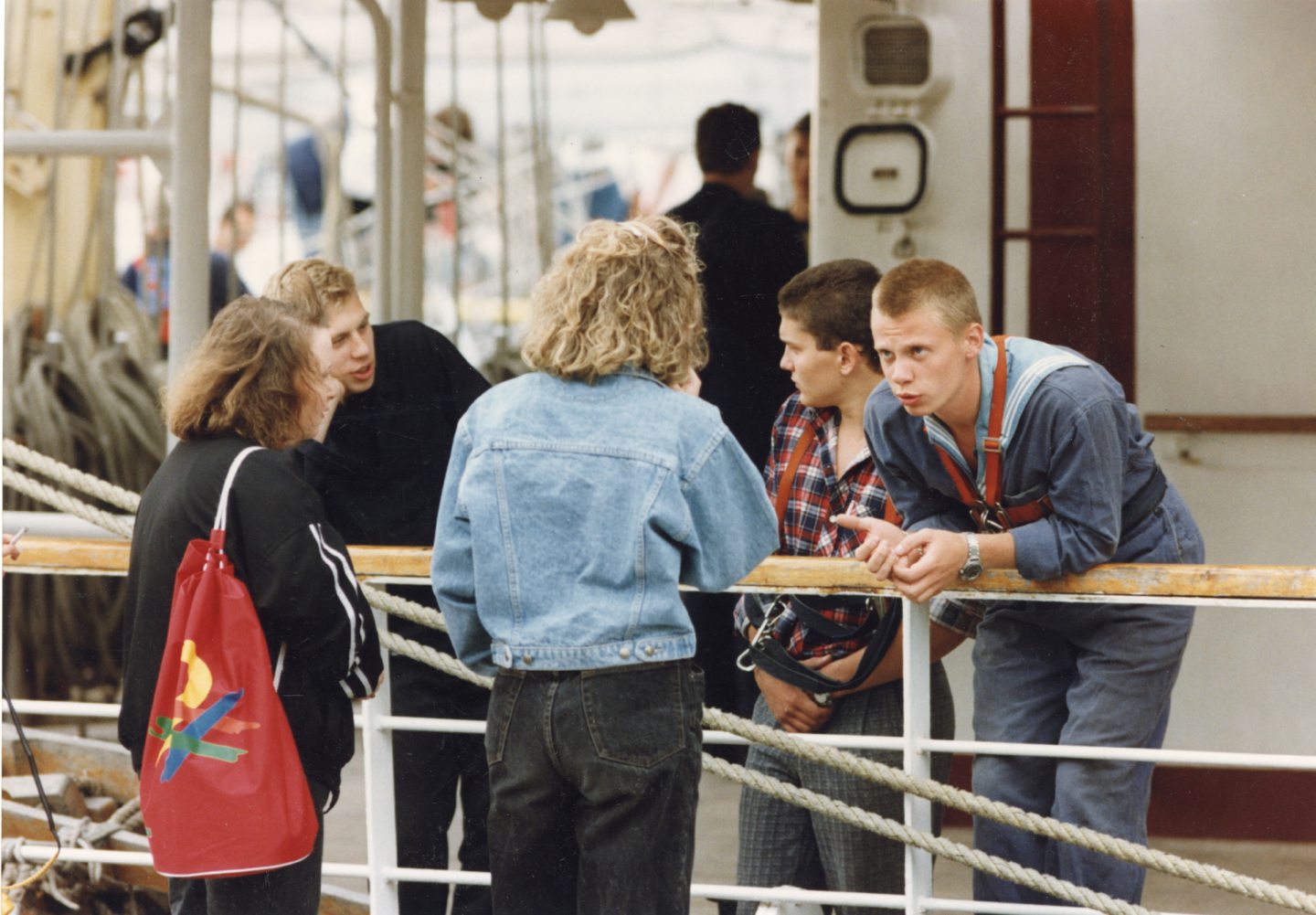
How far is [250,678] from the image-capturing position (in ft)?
6.85

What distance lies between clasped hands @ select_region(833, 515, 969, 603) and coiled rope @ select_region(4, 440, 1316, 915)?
304 millimetres

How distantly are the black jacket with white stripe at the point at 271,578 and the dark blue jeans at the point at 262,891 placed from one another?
0.45 feet

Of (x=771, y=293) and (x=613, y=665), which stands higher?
(x=771, y=293)

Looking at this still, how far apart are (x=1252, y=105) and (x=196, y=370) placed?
2876 mm

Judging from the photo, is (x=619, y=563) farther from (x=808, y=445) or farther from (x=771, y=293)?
(x=771, y=293)

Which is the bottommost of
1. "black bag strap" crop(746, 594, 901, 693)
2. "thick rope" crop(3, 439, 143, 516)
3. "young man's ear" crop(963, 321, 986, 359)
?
"black bag strap" crop(746, 594, 901, 693)

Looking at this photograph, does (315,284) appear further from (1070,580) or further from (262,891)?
(1070,580)

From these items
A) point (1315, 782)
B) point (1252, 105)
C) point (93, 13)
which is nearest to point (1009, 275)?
point (1252, 105)

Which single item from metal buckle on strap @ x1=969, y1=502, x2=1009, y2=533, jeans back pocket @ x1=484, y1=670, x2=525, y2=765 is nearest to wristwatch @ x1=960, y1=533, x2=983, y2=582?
metal buckle on strap @ x1=969, y1=502, x2=1009, y2=533

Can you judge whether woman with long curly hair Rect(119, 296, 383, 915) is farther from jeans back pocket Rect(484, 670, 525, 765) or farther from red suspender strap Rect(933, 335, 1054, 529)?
red suspender strap Rect(933, 335, 1054, 529)

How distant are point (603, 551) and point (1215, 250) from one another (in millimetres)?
2631

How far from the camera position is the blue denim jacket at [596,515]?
196 centimetres

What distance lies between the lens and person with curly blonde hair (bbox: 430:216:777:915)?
6.45 feet

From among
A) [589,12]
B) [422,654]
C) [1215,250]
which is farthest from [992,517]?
[589,12]
